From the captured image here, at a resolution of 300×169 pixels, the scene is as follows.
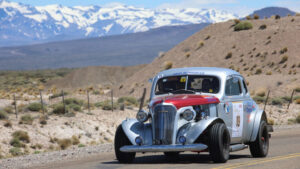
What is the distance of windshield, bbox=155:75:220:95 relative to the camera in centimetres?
1375

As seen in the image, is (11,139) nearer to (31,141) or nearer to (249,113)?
(31,141)

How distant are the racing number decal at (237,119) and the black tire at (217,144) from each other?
1175 millimetres

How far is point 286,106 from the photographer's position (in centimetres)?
4069

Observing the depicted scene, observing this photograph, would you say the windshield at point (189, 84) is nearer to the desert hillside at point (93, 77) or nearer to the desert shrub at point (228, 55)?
the desert shrub at point (228, 55)

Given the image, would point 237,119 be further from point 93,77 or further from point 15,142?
point 93,77

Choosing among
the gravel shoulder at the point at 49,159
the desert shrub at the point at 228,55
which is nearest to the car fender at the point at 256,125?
the gravel shoulder at the point at 49,159

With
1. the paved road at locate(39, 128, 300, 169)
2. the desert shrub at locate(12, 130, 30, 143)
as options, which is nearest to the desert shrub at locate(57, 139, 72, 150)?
the desert shrub at locate(12, 130, 30, 143)

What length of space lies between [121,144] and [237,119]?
267 cm

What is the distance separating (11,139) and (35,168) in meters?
11.5

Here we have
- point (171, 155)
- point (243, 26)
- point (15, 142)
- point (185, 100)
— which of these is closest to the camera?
point (185, 100)

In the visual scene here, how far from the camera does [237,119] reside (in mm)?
13930

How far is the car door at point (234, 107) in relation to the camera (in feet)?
44.7

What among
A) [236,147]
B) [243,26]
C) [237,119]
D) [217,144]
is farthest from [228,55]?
[217,144]

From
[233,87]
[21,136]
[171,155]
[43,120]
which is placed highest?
[233,87]
